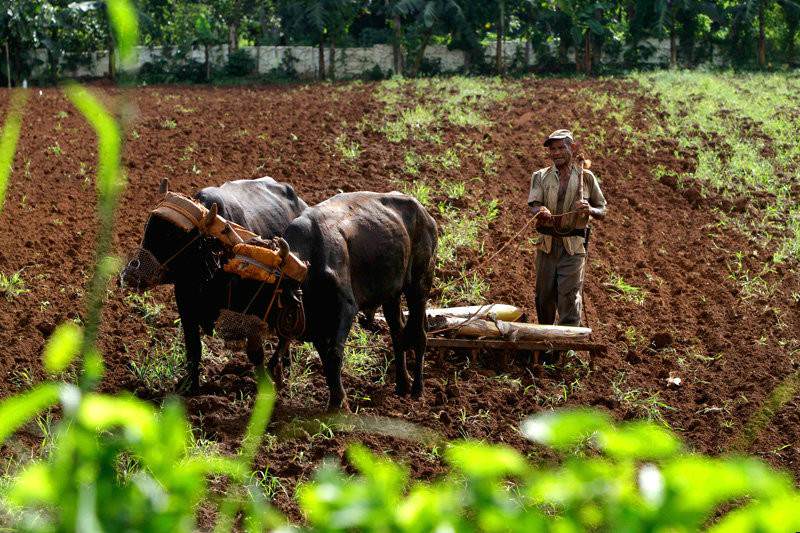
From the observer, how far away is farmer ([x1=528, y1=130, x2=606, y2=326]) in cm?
892

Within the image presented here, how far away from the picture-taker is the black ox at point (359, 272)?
7391 mm

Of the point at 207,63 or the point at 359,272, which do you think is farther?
the point at 207,63

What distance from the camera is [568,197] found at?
29.5 ft

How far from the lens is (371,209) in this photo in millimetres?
8047

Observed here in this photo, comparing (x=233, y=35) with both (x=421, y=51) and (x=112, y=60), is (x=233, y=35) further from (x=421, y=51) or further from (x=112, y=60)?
(x=112, y=60)

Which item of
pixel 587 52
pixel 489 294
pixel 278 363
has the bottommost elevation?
pixel 489 294

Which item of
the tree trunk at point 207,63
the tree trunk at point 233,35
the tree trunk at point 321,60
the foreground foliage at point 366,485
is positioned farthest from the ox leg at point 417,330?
the tree trunk at point 233,35

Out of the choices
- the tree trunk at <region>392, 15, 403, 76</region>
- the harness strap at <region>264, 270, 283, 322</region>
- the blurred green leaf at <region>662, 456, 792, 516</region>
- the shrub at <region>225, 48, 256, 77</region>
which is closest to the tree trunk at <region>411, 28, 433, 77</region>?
the tree trunk at <region>392, 15, 403, 76</region>

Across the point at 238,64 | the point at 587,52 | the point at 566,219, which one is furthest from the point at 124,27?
the point at 587,52

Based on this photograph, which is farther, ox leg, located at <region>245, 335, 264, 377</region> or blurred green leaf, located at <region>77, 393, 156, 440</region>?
ox leg, located at <region>245, 335, 264, 377</region>

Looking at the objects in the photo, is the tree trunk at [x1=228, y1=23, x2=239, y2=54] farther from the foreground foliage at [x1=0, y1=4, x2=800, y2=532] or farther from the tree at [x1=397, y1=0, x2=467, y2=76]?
the foreground foliage at [x1=0, y1=4, x2=800, y2=532]

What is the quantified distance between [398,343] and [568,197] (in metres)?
1.91

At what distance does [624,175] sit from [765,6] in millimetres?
28411

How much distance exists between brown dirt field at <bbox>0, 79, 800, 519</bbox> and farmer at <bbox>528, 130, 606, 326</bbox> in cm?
60
